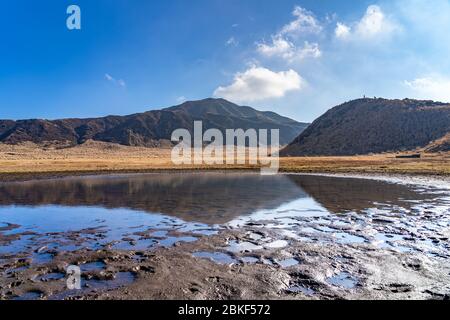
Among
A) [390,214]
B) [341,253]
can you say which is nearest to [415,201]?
[390,214]

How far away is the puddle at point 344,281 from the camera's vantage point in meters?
10.4

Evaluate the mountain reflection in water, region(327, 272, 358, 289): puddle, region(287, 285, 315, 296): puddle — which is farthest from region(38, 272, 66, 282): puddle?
the mountain reflection in water

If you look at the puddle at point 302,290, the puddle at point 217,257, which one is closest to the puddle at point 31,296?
the puddle at point 217,257

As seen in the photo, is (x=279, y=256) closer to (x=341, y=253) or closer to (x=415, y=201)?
(x=341, y=253)

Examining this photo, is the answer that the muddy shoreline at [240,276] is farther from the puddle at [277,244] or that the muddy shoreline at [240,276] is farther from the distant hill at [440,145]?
the distant hill at [440,145]

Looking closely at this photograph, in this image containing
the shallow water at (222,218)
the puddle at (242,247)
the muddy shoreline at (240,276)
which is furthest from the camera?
the shallow water at (222,218)

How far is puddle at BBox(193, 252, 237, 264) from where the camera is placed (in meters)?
12.7

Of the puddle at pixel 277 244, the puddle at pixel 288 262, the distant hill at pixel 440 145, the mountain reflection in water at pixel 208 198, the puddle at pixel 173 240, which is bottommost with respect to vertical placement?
the puddle at pixel 173 240

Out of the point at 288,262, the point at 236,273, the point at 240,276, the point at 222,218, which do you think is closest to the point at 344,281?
the point at 288,262

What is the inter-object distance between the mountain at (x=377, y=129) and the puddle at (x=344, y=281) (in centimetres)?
11641

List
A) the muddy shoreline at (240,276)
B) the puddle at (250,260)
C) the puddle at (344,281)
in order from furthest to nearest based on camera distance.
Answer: the puddle at (250,260) → the puddle at (344,281) → the muddy shoreline at (240,276)

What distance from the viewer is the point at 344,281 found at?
10734 millimetres

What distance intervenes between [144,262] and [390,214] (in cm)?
1598

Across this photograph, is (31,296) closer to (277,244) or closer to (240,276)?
(240,276)
